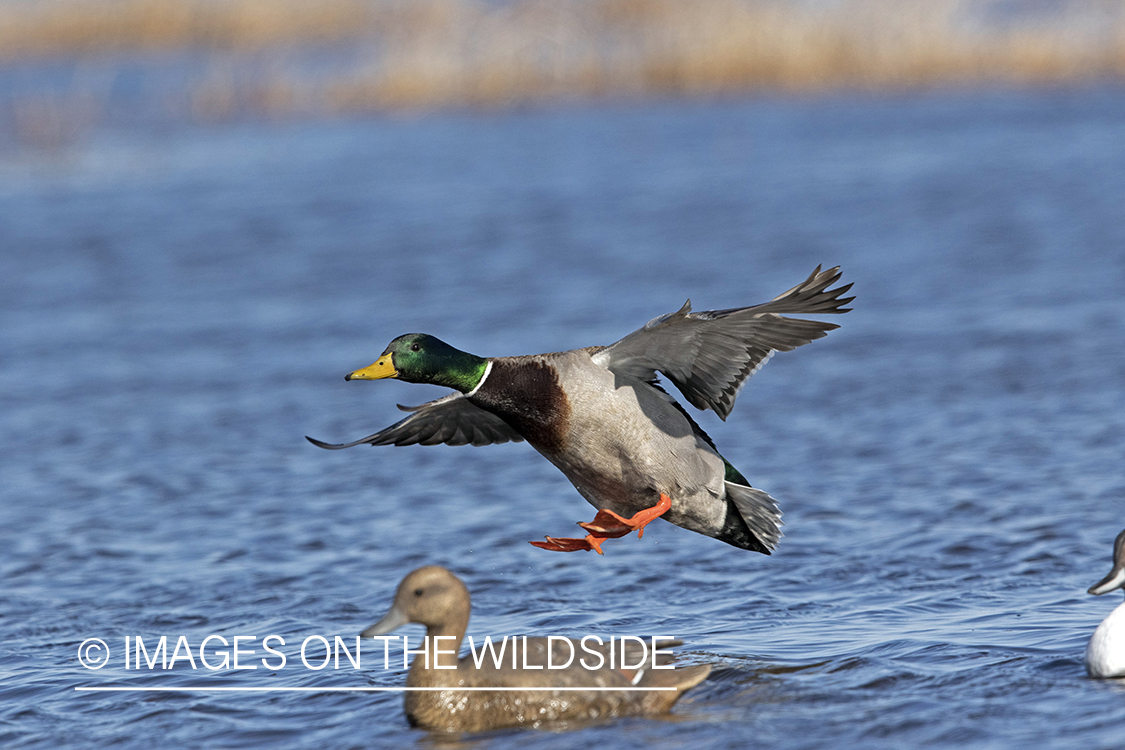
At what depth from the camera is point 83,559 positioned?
767 centimetres

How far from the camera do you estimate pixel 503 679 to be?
5.17 meters

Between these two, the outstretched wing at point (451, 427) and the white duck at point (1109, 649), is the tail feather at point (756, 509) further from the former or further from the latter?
the white duck at point (1109, 649)

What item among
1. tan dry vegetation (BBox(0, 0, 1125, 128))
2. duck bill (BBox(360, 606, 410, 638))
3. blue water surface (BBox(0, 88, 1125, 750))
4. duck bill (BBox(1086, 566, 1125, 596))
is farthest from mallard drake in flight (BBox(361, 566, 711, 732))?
tan dry vegetation (BBox(0, 0, 1125, 128))

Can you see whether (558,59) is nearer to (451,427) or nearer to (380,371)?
(451,427)

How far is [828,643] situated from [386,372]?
6.54 ft

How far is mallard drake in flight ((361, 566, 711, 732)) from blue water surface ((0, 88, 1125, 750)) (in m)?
0.10

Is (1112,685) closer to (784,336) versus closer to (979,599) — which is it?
(979,599)

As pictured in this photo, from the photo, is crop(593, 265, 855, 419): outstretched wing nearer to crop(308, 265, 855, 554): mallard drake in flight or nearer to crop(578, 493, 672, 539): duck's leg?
crop(308, 265, 855, 554): mallard drake in flight

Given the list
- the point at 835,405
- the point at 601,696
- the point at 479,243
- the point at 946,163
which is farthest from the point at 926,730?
the point at 946,163

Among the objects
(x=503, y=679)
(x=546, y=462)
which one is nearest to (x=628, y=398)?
(x=503, y=679)

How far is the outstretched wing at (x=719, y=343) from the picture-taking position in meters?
5.58

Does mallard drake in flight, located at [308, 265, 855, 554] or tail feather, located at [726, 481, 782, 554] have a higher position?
mallard drake in flight, located at [308, 265, 855, 554]

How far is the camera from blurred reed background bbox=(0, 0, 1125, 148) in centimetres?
2419

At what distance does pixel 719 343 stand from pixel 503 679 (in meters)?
1.59
